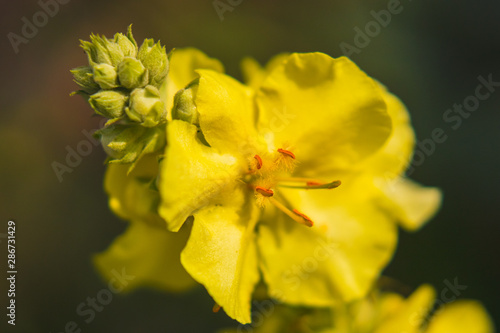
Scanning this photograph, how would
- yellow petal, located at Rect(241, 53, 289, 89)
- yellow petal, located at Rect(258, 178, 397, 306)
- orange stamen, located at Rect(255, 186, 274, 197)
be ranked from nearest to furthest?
1. orange stamen, located at Rect(255, 186, 274, 197)
2. yellow petal, located at Rect(258, 178, 397, 306)
3. yellow petal, located at Rect(241, 53, 289, 89)

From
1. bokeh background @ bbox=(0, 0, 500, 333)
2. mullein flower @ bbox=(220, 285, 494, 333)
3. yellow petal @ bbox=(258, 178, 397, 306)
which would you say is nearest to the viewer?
yellow petal @ bbox=(258, 178, 397, 306)

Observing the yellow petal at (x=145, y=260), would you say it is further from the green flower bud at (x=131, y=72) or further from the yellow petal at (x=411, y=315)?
the yellow petal at (x=411, y=315)

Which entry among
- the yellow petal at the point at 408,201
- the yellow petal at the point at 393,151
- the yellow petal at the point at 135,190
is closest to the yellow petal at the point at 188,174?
the yellow petal at the point at 135,190

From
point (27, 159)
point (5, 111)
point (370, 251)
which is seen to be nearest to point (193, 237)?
point (370, 251)

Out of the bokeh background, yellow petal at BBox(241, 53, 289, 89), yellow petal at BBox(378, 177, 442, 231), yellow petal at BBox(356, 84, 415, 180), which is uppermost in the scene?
yellow petal at BBox(356, 84, 415, 180)

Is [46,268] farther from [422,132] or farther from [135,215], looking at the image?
[422,132]

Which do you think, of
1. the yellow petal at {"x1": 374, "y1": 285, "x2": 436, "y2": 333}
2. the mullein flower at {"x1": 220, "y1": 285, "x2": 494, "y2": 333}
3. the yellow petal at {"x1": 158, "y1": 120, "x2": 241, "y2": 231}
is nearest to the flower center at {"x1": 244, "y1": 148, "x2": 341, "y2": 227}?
the yellow petal at {"x1": 158, "y1": 120, "x2": 241, "y2": 231}

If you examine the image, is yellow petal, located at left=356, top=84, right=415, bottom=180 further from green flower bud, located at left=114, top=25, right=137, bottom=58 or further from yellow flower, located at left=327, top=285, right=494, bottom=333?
green flower bud, located at left=114, top=25, right=137, bottom=58
